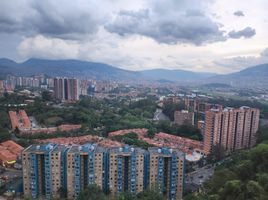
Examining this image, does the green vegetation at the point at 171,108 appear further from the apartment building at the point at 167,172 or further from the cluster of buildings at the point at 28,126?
Result: the apartment building at the point at 167,172

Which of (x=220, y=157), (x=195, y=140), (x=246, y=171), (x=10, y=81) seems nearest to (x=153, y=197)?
(x=246, y=171)

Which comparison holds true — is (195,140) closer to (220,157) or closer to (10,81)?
(220,157)

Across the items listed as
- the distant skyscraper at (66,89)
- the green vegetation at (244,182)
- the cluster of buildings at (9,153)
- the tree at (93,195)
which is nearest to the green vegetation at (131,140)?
the cluster of buildings at (9,153)

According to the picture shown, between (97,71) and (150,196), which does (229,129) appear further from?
(97,71)

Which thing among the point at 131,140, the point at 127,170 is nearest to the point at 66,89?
the point at 131,140

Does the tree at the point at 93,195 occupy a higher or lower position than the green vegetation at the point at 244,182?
lower

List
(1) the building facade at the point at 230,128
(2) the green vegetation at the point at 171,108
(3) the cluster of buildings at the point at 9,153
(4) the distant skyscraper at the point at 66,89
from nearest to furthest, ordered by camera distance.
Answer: (3) the cluster of buildings at the point at 9,153 → (1) the building facade at the point at 230,128 → (2) the green vegetation at the point at 171,108 → (4) the distant skyscraper at the point at 66,89
